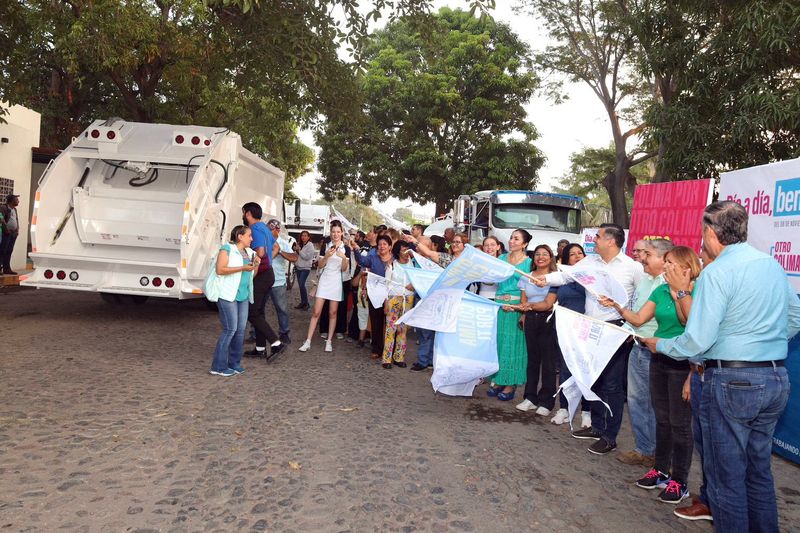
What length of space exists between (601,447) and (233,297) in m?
4.15

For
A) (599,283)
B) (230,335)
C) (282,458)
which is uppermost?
(599,283)

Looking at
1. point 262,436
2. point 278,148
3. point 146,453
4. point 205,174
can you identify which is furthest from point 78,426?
point 278,148

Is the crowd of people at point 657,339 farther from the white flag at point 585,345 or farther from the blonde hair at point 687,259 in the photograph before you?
the white flag at point 585,345

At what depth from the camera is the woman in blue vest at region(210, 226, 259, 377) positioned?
7.36 metres

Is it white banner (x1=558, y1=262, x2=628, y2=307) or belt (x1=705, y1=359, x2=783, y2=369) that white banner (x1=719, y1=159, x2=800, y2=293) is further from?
belt (x1=705, y1=359, x2=783, y2=369)

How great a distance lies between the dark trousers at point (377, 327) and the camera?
9.25m

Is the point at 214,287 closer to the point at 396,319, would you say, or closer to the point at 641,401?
the point at 396,319

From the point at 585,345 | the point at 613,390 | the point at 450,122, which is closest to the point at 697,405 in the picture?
the point at 585,345

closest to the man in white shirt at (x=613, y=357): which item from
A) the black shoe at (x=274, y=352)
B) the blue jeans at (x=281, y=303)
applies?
the black shoe at (x=274, y=352)

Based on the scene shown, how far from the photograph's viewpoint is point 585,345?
5.38 m

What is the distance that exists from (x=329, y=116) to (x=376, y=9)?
4.56 meters

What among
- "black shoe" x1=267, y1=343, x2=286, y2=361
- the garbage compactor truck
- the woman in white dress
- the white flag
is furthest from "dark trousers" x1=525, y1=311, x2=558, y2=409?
the garbage compactor truck

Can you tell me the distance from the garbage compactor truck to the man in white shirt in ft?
Result: 19.4

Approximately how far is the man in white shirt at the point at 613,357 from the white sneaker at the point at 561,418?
14.0 inches
